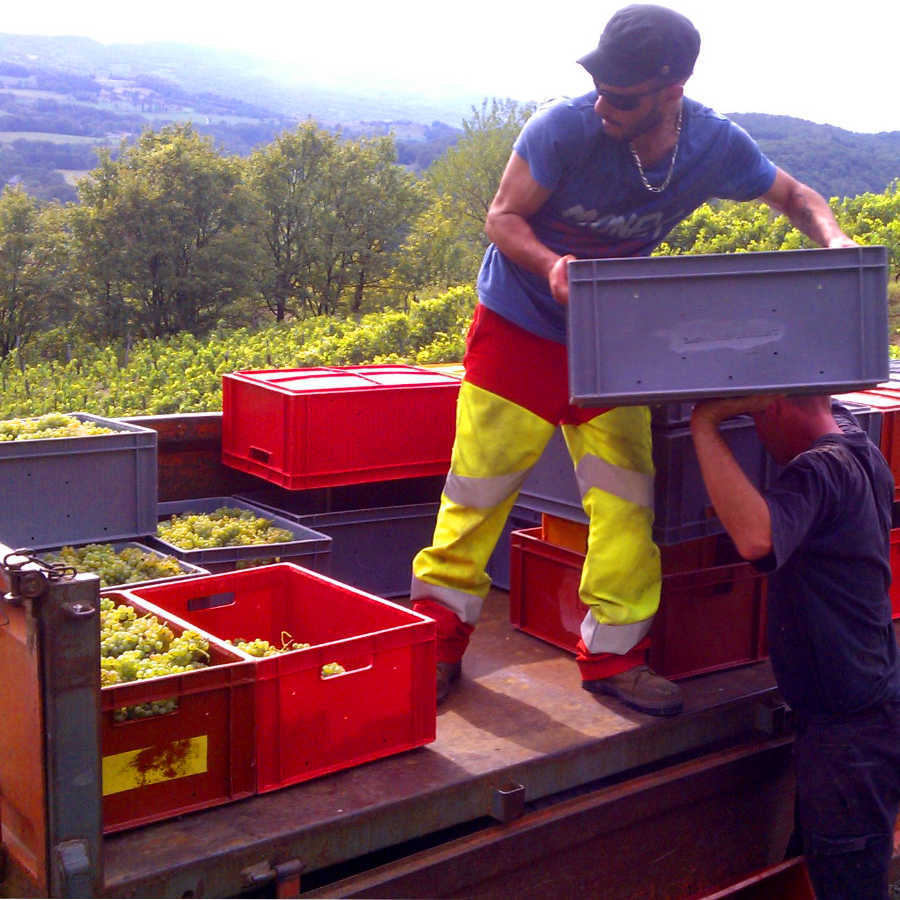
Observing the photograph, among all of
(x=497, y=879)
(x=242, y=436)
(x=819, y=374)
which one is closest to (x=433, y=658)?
(x=497, y=879)

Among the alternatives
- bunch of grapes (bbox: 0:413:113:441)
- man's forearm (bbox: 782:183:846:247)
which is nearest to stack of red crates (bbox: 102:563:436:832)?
bunch of grapes (bbox: 0:413:113:441)

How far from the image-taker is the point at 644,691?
321cm

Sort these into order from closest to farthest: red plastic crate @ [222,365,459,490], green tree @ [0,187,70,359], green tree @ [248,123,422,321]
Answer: red plastic crate @ [222,365,459,490] < green tree @ [0,187,70,359] < green tree @ [248,123,422,321]

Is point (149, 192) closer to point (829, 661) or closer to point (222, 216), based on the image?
point (222, 216)

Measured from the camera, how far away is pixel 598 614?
3.38 meters

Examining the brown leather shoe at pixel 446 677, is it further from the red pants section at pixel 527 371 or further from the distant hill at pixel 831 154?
the distant hill at pixel 831 154

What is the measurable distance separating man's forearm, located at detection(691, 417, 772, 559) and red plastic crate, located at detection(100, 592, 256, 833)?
1162 millimetres

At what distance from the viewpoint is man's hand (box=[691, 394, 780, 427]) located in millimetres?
2795

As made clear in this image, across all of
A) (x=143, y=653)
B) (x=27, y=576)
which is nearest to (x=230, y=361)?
(x=143, y=653)

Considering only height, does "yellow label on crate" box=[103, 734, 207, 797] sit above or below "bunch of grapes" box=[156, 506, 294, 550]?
below

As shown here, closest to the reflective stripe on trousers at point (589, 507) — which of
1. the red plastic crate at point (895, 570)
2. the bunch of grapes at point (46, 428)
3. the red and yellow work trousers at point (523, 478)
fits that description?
the red and yellow work trousers at point (523, 478)

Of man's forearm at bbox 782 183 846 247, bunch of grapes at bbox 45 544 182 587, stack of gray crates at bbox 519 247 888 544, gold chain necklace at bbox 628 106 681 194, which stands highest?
gold chain necklace at bbox 628 106 681 194

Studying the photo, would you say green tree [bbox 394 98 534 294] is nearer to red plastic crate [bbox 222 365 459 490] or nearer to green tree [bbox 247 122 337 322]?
green tree [bbox 247 122 337 322]

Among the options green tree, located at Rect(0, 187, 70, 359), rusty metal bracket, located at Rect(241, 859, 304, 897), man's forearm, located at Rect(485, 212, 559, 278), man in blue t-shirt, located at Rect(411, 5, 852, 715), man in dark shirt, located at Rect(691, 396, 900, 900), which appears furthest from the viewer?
green tree, located at Rect(0, 187, 70, 359)
